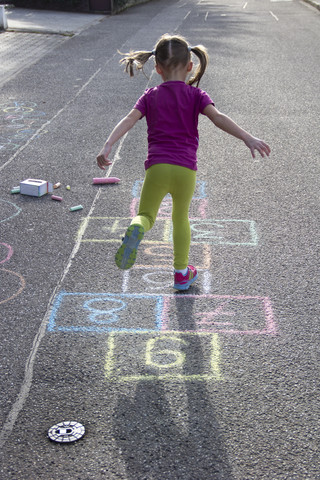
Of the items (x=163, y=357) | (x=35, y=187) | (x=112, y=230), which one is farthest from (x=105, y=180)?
(x=163, y=357)

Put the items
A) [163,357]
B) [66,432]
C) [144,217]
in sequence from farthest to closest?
[144,217], [163,357], [66,432]

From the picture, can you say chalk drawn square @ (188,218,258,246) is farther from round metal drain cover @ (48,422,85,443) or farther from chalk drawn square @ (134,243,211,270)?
round metal drain cover @ (48,422,85,443)

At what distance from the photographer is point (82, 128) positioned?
28.3 ft

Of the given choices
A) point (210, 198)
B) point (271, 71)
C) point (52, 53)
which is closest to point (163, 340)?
point (210, 198)

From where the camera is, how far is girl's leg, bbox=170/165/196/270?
4.05 meters

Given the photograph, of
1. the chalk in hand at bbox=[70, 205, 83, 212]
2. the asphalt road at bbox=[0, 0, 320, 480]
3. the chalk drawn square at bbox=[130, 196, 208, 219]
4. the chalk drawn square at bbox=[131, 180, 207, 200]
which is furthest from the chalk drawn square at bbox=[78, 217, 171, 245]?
the chalk drawn square at bbox=[131, 180, 207, 200]

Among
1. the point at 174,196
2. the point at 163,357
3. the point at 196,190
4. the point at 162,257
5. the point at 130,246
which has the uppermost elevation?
the point at 174,196

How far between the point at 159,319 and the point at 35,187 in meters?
2.58

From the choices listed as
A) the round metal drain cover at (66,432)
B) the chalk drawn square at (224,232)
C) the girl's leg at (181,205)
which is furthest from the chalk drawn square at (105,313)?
the chalk drawn square at (224,232)

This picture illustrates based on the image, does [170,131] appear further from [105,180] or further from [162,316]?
[105,180]

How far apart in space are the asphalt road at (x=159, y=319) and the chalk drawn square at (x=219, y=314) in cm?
1

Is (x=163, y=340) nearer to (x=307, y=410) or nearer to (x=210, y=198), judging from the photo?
(x=307, y=410)

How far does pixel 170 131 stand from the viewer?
4035 mm

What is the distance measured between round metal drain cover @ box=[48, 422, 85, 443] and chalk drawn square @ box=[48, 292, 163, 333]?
34.7 inches
